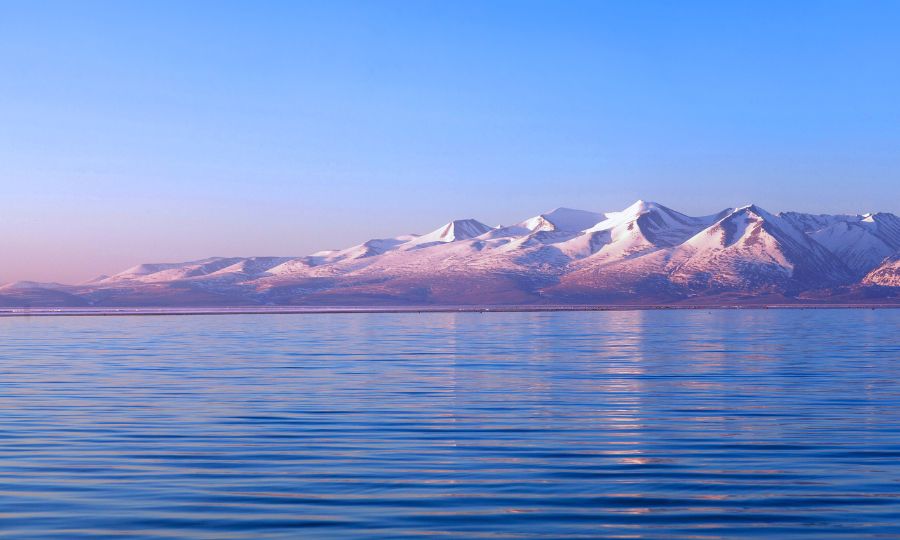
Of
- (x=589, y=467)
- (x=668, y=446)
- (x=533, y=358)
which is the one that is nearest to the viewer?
(x=589, y=467)

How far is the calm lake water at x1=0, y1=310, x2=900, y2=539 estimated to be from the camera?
19.9 m

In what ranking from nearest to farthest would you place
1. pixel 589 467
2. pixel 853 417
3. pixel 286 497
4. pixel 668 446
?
pixel 286 497, pixel 589 467, pixel 668 446, pixel 853 417

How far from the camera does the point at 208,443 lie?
29.2m

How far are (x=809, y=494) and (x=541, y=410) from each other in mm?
15667

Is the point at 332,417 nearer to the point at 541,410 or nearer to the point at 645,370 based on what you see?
the point at 541,410

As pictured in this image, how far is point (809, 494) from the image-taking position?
22.0m

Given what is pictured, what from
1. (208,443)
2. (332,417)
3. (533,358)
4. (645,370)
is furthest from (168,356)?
(208,443)

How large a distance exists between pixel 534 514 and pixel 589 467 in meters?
5.14

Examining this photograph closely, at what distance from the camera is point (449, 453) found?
27.4 metres

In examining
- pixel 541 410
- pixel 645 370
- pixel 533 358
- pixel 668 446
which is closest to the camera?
pixel 668 446

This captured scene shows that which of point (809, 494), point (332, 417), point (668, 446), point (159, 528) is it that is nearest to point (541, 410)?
point (332, 417)

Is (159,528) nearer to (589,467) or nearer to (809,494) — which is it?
(589,467)

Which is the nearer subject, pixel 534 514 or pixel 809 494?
pixel 534 514

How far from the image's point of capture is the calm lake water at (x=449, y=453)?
1991cm
